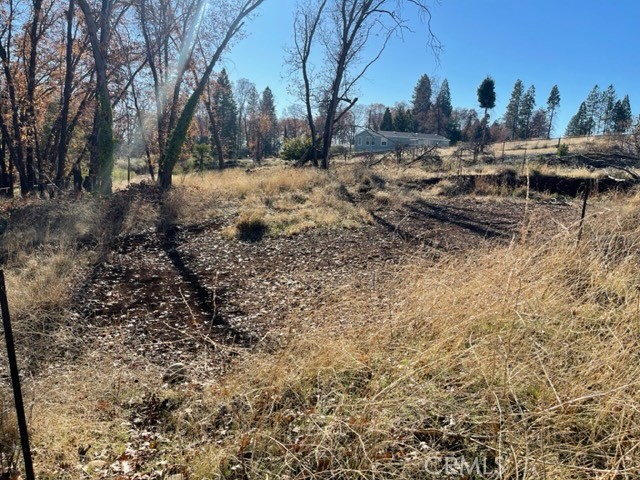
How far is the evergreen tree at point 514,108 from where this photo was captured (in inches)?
2532

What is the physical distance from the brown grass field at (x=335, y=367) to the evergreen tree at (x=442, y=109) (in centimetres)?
6316

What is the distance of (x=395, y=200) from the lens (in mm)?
11602

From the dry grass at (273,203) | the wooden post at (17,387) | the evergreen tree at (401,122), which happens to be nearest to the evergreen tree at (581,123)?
the evergreen tree at (401,122)

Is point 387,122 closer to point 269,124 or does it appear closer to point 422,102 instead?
point 422,102

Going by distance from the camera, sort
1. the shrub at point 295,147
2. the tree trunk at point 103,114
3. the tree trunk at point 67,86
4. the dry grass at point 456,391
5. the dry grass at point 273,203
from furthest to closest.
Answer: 1. the shrub at point 295,147
2. the tree trunk at point 67,86
3. the tree trunk at point 103,114
4. the dry grass at point 273,203
5. the dry grass at point 456,391

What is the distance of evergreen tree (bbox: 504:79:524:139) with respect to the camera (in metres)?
64.3

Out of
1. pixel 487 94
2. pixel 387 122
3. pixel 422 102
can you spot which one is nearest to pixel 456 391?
pixel 487 94

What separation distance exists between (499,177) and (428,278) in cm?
1219

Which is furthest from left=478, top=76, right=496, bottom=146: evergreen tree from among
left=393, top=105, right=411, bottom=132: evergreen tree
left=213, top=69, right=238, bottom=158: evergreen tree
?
left=213, top=69, right=238, bottom=158: evergreen tree

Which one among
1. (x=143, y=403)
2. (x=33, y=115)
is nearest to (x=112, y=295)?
(x=143, y=403)

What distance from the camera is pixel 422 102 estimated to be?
215 feet

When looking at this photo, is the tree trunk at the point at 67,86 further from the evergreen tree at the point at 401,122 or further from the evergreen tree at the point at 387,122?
the evergreen tree at the point at 387,122

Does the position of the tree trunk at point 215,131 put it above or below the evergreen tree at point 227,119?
below

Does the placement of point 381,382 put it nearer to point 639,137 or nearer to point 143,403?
point 143,403
